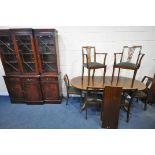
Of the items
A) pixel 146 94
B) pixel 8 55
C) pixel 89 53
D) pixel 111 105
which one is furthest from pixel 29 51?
pixel 146 94

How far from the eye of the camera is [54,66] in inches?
123

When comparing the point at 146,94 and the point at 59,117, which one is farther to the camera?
the point at 146,94

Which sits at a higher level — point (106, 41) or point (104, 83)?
point (106, 41)

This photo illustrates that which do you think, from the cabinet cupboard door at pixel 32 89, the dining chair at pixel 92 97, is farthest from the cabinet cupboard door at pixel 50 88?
the dining chair at pixel 92 97

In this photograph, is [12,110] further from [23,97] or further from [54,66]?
[54,66]

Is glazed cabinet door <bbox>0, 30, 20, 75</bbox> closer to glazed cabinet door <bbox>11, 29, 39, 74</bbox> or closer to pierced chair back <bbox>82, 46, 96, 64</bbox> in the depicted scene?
glazed cabinet door <bbox>11, 29, 39, 74</bbox>

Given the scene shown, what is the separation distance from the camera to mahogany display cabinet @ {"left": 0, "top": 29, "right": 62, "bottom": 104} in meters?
2.84

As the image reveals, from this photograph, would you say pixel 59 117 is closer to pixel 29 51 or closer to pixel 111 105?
pixel 111 105

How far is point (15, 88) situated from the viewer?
3189 millimetres

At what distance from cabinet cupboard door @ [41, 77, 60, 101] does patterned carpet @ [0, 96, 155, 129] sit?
0.22 m

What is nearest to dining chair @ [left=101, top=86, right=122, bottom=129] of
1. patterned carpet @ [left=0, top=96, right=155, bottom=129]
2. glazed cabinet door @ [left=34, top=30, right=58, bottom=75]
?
patterned carpet @ [left=0, top=96, right=155, bottom=129]

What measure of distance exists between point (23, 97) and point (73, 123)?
5.36ft

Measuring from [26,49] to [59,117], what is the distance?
1880mm
